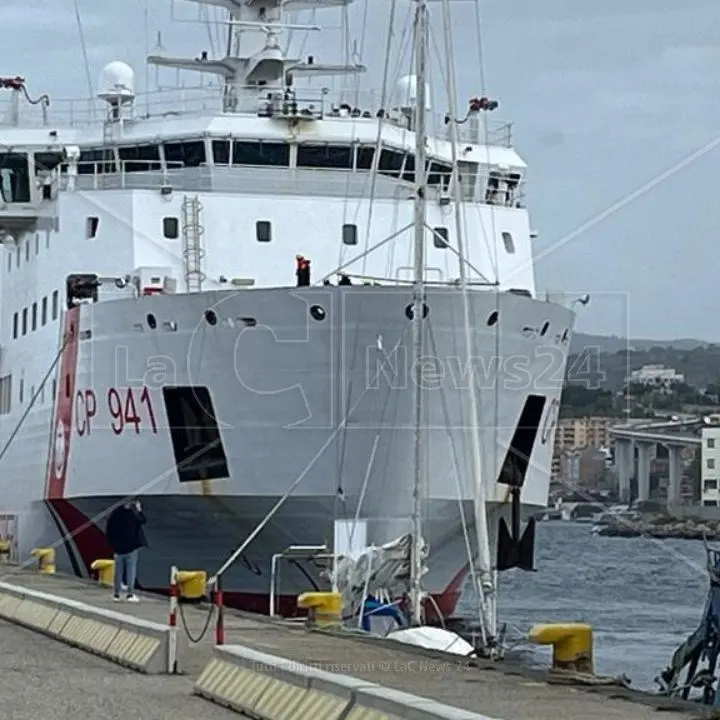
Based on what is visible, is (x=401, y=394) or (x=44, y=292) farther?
(x=44, y=292)

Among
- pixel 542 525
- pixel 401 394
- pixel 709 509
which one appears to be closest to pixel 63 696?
pixel 401 394

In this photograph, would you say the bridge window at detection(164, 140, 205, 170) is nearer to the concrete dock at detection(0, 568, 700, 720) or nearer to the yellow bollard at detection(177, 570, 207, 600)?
the yellow bollard at detection(177, 570, 207, 600)

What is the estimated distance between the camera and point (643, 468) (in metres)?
31.5

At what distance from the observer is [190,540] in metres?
26.6

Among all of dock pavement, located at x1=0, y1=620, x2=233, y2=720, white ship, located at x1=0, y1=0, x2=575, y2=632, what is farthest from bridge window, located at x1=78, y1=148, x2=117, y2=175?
dock pavement, located at x1=0, y1=620, x2=233, y2=720

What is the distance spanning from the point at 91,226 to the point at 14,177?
3660mm

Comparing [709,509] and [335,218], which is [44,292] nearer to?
[335,218]

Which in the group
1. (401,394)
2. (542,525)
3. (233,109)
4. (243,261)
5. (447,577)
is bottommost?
(542,525)

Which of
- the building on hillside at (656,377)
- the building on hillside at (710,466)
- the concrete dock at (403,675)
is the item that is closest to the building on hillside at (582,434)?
the building on hillside at (710,466)

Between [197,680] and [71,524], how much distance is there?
47.9ft

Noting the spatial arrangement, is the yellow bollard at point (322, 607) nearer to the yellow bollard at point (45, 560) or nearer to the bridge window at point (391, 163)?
the yellow bollard at point (45, 560)

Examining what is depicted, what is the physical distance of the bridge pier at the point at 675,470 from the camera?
28778mm

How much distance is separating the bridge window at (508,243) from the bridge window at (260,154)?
11.6ft

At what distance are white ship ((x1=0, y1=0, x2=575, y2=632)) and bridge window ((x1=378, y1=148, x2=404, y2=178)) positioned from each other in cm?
15
